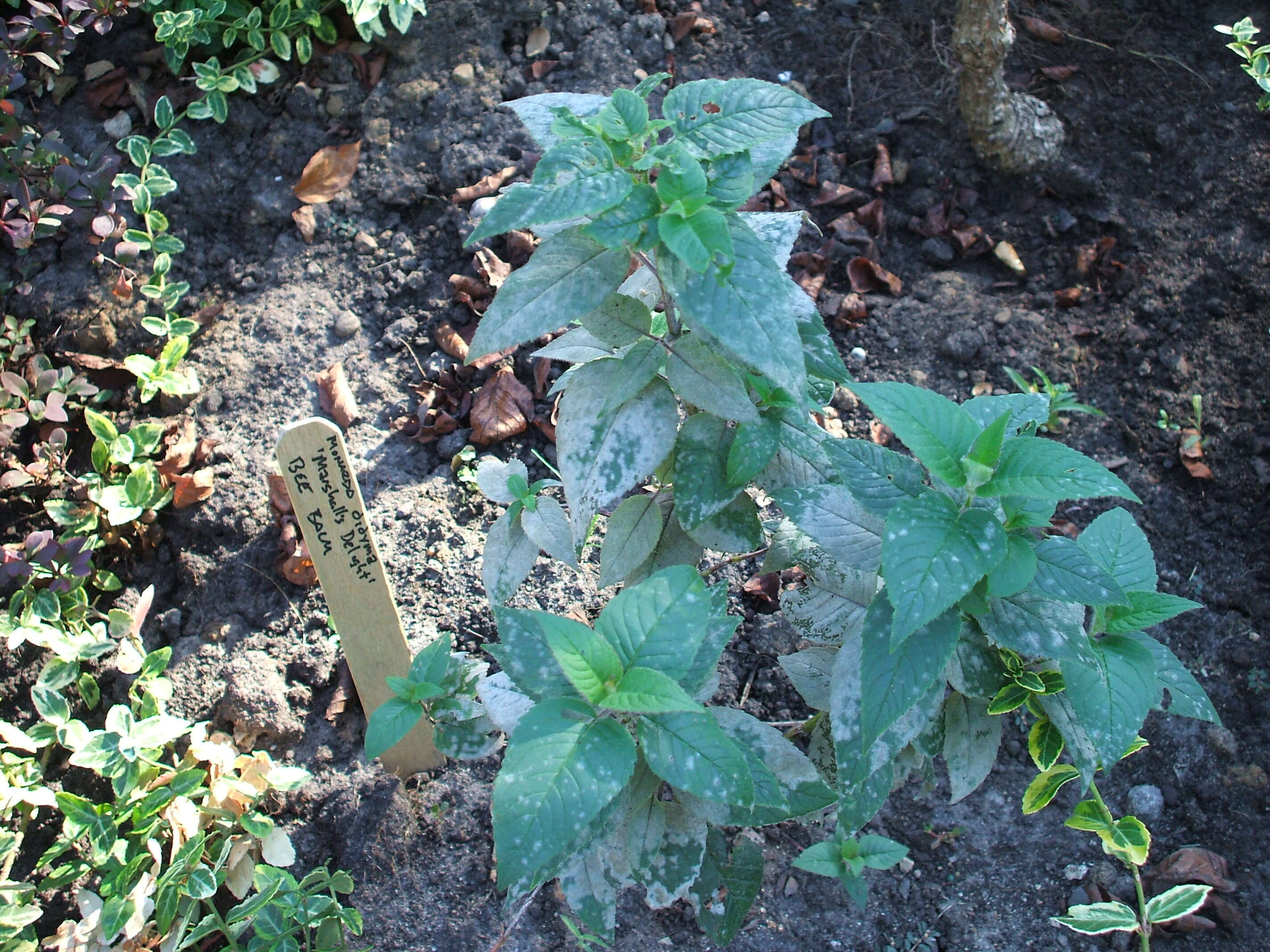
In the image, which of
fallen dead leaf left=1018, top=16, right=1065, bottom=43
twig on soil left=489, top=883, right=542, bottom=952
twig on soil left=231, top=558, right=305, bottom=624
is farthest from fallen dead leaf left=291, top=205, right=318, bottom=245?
fallen dead leaf left=1018, top=16, right=1065, bottom=43

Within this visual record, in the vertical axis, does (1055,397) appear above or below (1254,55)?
below

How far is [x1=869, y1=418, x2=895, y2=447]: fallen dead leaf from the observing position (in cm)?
263

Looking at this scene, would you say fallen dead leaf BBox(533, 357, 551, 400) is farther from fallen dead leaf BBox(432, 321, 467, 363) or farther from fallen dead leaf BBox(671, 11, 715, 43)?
fallen dead leaf BBox(671, 11, 715, 43)

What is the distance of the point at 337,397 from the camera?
103 inches

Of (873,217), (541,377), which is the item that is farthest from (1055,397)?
(541,377)

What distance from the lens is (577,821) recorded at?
46.1 inches

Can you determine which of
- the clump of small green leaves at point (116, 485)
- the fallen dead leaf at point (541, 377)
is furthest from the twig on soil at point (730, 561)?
the clump of small green leaves at point (116, 485)

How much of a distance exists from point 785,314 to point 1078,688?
2.40 ft

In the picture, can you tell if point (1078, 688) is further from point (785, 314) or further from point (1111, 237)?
point (1111, 237)

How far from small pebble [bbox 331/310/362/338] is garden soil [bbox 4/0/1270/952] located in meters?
0.01

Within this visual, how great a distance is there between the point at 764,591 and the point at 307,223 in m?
1.81

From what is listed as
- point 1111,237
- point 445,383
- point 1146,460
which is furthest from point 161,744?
point 1111,237

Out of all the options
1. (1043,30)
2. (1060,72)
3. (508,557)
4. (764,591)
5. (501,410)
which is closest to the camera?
(508,557)

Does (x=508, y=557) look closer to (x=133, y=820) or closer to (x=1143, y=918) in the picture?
(x=133, y=820)
